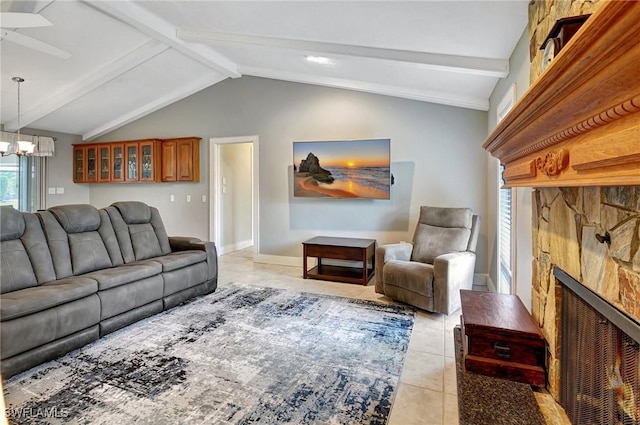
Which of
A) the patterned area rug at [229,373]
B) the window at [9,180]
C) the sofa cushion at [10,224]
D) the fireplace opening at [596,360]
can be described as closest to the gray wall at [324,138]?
the patterned area rug at [229,373]

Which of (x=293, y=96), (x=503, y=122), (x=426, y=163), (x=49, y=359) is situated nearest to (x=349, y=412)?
(x=503, y=122)

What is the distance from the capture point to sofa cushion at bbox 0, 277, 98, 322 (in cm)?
217

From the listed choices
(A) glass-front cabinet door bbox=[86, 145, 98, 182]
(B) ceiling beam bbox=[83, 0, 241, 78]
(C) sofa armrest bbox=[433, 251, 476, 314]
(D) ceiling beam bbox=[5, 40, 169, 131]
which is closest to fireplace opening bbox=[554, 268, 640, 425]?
(C) sofa armrest bbox=[433, 251, 476, 314]

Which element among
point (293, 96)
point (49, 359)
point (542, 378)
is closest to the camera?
point (542, 378)

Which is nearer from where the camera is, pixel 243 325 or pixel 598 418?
pixel 598 418

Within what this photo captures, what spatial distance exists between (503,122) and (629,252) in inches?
29.6

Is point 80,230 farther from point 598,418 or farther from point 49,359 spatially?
point 598,418

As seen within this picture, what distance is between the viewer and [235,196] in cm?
679

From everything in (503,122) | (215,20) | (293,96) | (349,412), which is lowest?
(349,412)

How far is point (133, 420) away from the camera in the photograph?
1.77m

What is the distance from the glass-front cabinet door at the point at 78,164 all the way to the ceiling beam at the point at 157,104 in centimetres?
31

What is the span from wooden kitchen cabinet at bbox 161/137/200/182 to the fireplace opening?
222 inches

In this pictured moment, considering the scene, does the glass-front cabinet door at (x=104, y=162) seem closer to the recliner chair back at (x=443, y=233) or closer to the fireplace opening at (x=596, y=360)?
the recliner chair back at (x=443, y=233)

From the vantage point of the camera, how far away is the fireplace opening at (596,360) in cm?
108
